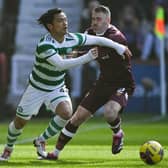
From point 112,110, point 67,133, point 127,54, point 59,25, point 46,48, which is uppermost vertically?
point 59,25

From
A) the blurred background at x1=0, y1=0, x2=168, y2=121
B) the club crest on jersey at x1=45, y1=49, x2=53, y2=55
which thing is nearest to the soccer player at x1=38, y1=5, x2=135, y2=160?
the club crest on jersey at x1=45, y1=49, x2=53, y2=55

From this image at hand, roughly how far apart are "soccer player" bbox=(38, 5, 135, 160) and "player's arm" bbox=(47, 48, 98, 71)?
2.99 ft

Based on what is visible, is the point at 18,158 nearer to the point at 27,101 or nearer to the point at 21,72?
the point at 27,101

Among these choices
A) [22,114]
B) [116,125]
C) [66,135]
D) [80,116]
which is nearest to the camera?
[22,114]

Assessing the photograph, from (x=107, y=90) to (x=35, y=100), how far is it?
4.39 ft

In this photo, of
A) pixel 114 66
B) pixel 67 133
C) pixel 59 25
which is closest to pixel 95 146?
pixel 114 66

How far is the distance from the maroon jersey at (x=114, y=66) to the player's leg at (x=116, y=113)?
215 mm

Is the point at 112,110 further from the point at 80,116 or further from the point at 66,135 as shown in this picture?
the point at 66,135

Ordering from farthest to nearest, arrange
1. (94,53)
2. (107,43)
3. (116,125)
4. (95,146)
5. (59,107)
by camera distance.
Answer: (95,146) → (116,125) → (59,107) → (107,43) → (94,53)

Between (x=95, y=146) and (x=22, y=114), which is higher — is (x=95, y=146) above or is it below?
below

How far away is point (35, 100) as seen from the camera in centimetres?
1390

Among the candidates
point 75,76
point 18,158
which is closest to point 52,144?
point 18,158

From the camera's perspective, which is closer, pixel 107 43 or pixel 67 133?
pixel 107 43

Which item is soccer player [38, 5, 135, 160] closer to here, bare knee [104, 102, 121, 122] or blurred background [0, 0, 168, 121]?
bare knee [104, 102, 121, 122]
